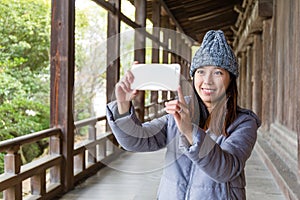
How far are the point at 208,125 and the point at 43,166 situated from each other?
8.15ft

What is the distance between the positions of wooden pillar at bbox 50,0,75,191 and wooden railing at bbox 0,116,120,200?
91mm

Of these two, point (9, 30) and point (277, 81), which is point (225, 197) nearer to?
point (277, 81)

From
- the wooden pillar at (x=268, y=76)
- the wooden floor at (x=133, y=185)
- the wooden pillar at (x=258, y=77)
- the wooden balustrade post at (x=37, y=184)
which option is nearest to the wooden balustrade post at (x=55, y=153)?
the wooden floor at (x=133, y=185)

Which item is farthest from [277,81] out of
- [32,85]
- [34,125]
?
[32,85]

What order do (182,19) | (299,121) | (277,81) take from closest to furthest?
(299,121) < (277,81) < (182,19)

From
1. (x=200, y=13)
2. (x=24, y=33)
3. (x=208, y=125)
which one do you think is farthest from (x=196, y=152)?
Result: (x=200, y=13)

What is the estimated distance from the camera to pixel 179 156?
1137 mm

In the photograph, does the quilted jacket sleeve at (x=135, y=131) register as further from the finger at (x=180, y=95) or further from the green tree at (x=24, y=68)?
the green tree at (x=24, y=68)

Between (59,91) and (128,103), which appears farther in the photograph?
(59,91)

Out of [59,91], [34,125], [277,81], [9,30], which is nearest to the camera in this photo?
[59,91]

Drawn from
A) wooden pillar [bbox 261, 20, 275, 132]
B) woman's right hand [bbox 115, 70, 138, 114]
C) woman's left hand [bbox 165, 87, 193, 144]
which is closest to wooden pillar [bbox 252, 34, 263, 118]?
wooden pillar [bbox 261, 20, 275, 132]

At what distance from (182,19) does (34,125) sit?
5523mm

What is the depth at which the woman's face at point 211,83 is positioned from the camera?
1113 mm

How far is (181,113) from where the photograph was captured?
94 centimetres
